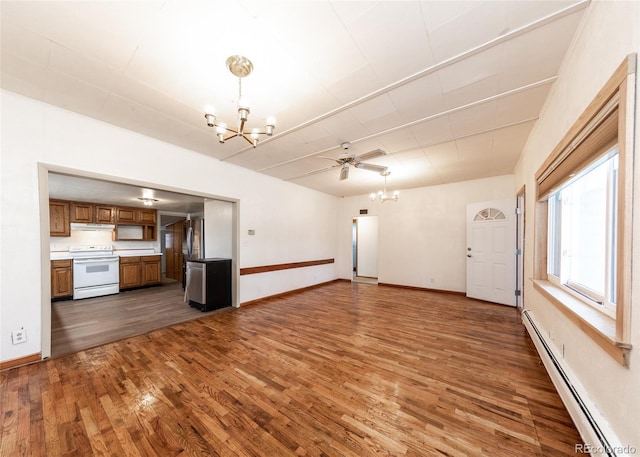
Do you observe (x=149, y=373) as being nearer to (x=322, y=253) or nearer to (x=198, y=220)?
(x=198, y=220)

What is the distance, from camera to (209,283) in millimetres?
4242

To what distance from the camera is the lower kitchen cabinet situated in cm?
586

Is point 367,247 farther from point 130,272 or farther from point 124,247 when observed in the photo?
point 124,247

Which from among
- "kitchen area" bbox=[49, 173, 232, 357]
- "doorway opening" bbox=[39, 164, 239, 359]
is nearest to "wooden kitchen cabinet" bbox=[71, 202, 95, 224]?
"kitchen area" bbox=[49, 173, 232, 357]

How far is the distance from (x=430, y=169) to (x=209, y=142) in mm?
4134

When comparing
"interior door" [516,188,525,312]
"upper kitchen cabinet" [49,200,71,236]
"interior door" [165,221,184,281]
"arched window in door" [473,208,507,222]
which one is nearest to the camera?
"interior door" [516,188,525,312]

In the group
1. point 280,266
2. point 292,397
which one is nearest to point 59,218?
point 280,266

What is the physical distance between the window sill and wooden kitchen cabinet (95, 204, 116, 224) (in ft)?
28.3

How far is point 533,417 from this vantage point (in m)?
1.69

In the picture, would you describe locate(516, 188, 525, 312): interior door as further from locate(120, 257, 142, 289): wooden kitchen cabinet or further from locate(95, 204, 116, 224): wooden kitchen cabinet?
locate(95, 204, 116, 224): wooden kitchen cabinet

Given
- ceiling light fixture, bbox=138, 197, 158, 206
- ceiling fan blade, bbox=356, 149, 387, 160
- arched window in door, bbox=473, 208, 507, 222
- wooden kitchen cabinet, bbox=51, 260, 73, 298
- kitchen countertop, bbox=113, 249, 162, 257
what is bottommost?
wooden kitchen cabinet, bbox=51, 260, 73, 298

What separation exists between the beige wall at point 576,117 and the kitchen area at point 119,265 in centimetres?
464

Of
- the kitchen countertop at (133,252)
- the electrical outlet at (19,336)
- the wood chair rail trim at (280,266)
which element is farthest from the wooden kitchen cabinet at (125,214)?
the electrical outlet at (19,336)

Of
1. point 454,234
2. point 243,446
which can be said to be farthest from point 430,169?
point 243,446
